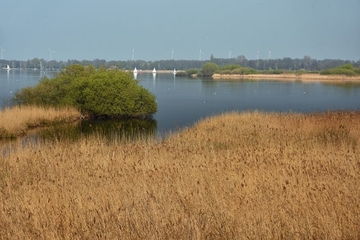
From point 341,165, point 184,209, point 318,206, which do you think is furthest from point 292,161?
point 184,209

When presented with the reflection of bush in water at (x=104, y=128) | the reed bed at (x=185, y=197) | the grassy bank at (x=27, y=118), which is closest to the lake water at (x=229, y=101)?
the reflection of bush in water at (x=104, y=128)

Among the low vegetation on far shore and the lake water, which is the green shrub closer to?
the low vegetation on far shore

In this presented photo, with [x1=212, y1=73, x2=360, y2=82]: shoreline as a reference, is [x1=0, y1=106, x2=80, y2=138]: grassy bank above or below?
below

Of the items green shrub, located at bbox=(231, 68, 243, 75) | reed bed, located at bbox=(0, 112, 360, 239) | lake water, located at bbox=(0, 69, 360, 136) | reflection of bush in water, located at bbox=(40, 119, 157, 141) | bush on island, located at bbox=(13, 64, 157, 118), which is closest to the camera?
reed bed, located at bbox=(0, 112, 360, 239)

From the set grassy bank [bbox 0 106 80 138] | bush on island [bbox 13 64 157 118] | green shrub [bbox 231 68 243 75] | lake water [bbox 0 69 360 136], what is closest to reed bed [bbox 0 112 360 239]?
lake water [bbox 0 69 360 136]

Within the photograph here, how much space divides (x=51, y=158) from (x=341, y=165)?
5.23m

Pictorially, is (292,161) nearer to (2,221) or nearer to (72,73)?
(2,221)

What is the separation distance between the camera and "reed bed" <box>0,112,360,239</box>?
383cm

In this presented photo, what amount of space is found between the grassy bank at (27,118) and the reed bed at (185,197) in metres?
13.9

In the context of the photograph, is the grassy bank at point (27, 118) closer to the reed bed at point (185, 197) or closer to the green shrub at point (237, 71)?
the reed bed at point (185, 197)

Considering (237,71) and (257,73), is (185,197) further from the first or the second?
(257,73)

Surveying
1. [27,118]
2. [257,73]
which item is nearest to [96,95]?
[27,118]

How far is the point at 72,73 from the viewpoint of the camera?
3281 cm

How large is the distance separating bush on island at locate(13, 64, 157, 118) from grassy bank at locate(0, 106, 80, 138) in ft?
5.56
